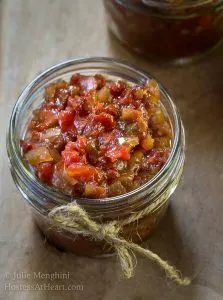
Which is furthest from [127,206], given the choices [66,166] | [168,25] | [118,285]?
[168,25]

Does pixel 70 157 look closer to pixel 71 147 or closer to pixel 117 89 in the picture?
pixel 71 147

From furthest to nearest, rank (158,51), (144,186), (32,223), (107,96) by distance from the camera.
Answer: (158,51)
(32,223)
(107,96)
(144,186)

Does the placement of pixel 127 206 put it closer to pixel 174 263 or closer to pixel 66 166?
pixel 66 166

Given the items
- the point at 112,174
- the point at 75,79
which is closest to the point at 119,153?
the point at 112,174

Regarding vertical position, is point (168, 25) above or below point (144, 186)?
above

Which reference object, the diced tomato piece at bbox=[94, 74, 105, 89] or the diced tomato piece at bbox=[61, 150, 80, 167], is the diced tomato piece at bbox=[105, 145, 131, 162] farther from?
the diced tomato piece at bbox=[94, 74, 105, 89]

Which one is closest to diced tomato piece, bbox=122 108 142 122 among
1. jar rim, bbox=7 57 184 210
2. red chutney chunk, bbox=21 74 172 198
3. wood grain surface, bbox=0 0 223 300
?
red chutney chunk, bbox=21 74 172 198

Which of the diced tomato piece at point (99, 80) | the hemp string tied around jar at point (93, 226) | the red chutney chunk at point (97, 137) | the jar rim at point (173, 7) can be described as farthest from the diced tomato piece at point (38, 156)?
the jar rim at point (173, 7)
